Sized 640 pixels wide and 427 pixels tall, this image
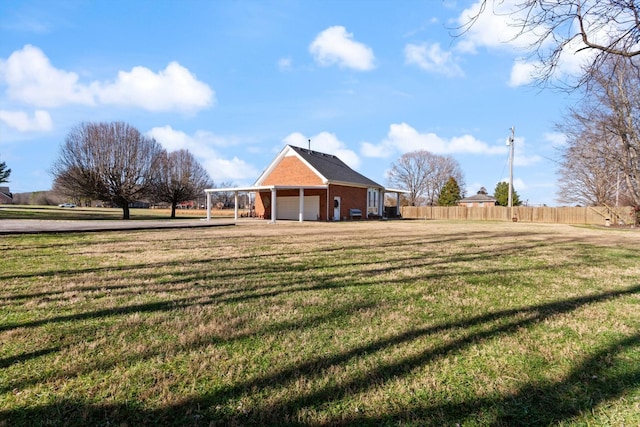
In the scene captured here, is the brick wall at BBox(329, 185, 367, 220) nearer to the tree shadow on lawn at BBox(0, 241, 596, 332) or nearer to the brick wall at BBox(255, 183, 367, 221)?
the brick wall at BBox(255, 183, 367, 221)

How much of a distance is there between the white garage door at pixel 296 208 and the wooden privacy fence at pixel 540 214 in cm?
1774

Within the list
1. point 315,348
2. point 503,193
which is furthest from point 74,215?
point 503,193

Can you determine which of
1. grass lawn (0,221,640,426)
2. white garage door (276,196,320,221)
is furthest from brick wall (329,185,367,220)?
grass lawn (0,221,640,426)

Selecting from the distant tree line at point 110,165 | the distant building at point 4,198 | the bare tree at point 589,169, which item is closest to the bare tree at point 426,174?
the bare tree at point 589,169

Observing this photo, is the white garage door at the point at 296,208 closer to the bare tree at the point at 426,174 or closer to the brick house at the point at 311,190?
the brick house at the point at 311,190

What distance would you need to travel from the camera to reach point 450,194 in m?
49.9

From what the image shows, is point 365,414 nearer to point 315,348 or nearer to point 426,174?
point 315,348

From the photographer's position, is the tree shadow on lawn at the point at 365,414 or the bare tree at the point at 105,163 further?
the bare tree at the point at 105,163

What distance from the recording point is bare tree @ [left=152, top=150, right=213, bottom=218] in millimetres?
33750

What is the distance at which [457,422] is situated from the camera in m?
1.94

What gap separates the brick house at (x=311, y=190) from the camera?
25891 mm

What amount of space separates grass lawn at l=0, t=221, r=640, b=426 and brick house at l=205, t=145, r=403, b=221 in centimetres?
1956

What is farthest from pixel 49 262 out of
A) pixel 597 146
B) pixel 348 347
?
pixel 597 146

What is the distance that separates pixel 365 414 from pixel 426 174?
55.6m
